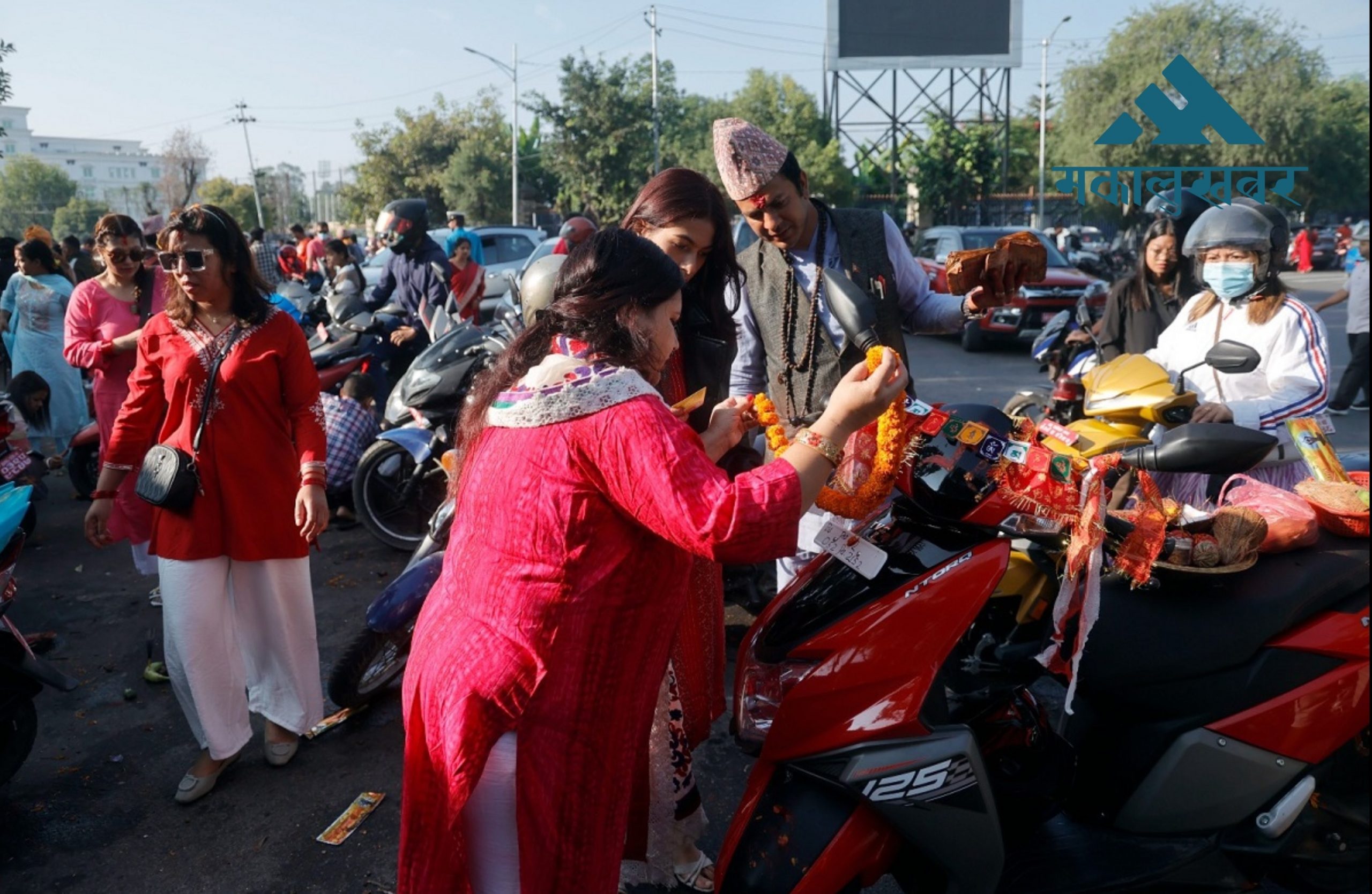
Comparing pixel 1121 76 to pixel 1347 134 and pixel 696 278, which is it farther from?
pixel 696 278

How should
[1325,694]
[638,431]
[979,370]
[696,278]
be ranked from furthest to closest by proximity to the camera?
[979,370] < [696,278] < [1325,694] < [638,431]

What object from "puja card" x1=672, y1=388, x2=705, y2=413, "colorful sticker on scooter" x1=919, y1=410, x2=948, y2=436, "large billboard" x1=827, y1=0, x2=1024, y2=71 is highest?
"large billboard" x1=827, y1=0, x2=1024, y2=71

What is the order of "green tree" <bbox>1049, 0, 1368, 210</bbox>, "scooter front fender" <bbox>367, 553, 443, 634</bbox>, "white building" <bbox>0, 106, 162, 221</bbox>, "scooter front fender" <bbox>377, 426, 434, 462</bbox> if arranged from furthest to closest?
"white building" <bbox>0, 106, 162, 221</bbox>
"green tree" <bbox>1049, 0, 1368, 210</bbox>
"scooter front fender" <bbox>377, 426, 434, 462</bbox>
"scooter front fender" <bbox>367, 553, 443, 634</bbox>

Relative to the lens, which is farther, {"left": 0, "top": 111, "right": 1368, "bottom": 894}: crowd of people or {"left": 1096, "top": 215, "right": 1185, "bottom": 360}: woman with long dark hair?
{"left": 1096, "top": 215, "right": 1185, "bottom": 360}: woman with long dark hair

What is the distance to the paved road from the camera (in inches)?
104

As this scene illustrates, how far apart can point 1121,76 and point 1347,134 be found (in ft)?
21.2

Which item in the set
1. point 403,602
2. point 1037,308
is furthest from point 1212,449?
point 1037,308

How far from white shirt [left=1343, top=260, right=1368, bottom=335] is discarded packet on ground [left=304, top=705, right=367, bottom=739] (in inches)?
329

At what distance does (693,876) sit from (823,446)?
146 cm

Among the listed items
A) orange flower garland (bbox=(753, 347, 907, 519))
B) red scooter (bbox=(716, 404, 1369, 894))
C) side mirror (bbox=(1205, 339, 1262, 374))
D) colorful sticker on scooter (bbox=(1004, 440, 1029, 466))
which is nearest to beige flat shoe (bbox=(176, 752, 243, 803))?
red scooter (bbox=(716, 404, 1369, 894))

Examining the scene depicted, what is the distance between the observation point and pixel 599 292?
161cm

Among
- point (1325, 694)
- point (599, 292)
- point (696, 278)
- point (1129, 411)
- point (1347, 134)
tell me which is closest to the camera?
point (599, 292)

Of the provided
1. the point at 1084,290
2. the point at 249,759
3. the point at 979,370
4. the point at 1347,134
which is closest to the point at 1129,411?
the point at 249,759

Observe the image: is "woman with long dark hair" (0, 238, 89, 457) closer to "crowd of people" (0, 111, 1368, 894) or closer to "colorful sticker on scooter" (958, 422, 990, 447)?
"crowd of people" (0, 111, 1368, 894)
